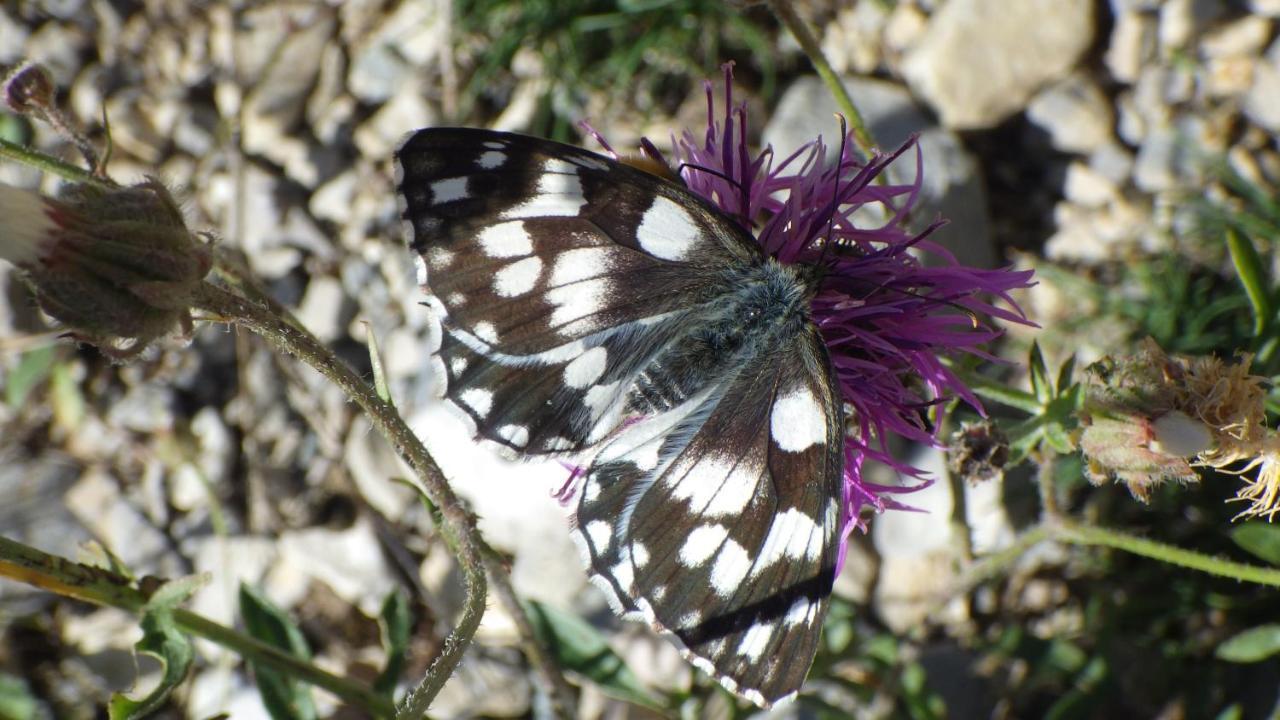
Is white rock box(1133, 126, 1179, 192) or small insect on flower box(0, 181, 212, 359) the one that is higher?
white rock box(1133, 126, 1179, 192)

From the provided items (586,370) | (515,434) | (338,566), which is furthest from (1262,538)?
(338,566)

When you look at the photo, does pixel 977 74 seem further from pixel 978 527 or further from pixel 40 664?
pixel 40 664

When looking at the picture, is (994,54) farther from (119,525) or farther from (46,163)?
(119,525)

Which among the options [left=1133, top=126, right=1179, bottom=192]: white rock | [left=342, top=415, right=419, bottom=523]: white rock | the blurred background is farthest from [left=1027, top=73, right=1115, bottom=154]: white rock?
[left=342, top=415, right=419, bottom=523]: white rock

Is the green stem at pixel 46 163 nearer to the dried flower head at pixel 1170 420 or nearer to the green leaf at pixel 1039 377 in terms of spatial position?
the green leaf at pixel 1039 377

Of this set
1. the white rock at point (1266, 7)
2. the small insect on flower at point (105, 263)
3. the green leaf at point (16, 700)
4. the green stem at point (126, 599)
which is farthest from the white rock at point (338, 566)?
the white rock at point (1266, 7)

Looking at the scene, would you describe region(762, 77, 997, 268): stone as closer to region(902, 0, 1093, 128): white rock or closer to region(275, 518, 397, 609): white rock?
region(902, 0, 1093, 128): white rock
